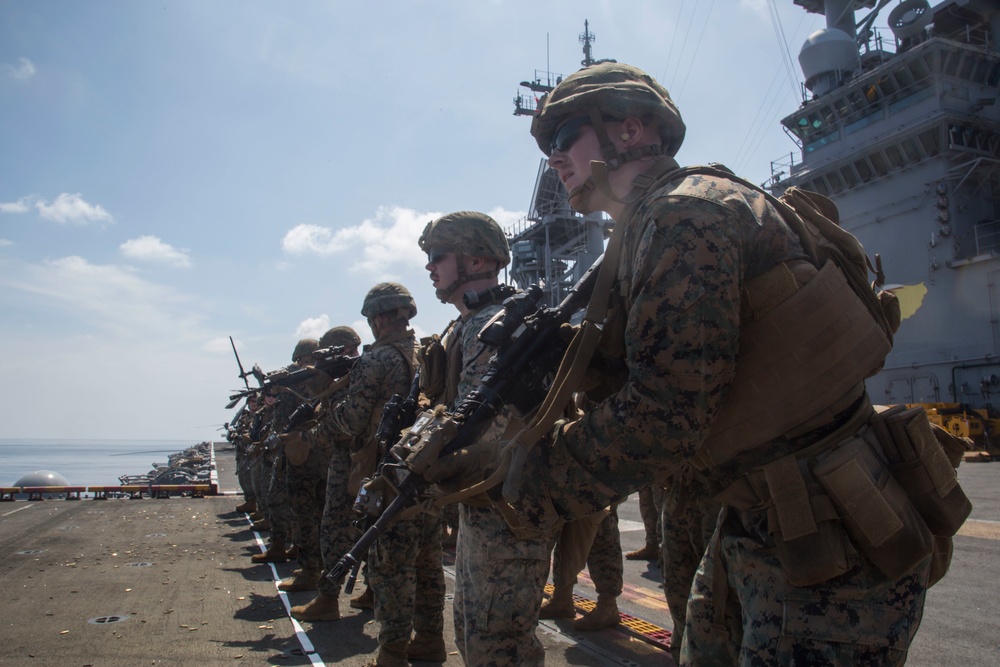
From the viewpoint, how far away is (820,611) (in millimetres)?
1559

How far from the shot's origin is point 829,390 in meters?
1.62

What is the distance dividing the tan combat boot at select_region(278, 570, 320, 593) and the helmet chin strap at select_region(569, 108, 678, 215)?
18.3ft

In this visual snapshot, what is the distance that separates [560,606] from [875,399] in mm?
27013

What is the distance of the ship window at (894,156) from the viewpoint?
26.4 m

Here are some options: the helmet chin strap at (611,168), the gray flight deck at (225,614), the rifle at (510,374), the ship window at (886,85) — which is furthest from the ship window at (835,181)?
the rifle at (510,374)

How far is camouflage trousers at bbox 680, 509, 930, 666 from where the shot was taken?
60.8 inches

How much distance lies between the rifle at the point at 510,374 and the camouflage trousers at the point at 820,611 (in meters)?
0.69

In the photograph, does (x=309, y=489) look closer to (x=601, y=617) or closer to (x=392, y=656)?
(x=392, y=656)

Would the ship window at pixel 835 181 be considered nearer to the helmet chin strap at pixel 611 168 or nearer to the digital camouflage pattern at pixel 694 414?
the helmet chin strap at pixel 611 168

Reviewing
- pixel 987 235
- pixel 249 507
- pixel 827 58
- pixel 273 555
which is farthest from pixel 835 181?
pixel 273 555

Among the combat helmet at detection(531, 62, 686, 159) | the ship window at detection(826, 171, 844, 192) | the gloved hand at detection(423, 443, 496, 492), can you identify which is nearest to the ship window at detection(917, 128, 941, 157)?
the ship window at detection(826, 171, 844, 192)

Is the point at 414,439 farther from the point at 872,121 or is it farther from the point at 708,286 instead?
the point at 872,121

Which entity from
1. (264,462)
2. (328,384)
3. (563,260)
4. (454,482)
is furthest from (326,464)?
(563,260)

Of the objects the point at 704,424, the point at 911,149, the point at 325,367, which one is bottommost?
the point at 704,424
